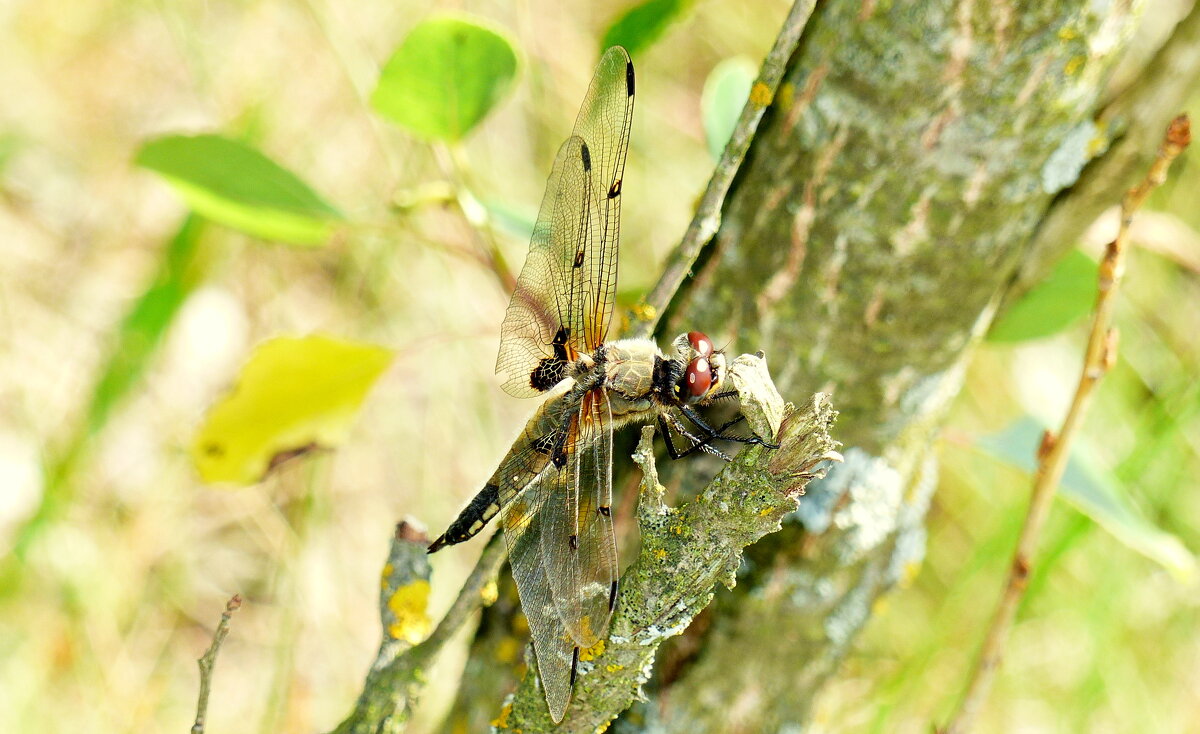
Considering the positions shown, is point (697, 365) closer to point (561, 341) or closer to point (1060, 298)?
point (561, 341)

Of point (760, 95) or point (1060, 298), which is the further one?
point (1060, 298)

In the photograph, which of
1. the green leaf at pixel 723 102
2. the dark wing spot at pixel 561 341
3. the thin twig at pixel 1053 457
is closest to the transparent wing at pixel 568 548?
the dark wing spot at pixel 561 341

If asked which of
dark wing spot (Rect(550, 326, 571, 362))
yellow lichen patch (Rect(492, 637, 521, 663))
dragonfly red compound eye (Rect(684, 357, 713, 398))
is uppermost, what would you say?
dark wing spot (Rect(550, 326, 571, 362))

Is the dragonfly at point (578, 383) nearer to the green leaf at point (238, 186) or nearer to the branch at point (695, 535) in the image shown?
the branch at point (695, 535)

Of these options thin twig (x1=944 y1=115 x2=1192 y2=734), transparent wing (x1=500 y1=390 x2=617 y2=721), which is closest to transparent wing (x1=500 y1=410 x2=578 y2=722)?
transparent wing (x1=500 y1=390 x2=617 y2=721)

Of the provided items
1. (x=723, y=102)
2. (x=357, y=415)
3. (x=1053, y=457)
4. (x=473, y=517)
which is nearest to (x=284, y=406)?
(x=473, y=517)

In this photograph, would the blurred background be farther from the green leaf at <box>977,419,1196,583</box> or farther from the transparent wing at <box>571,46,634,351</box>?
the transparent wing at <box>571,46,634,351</box>
